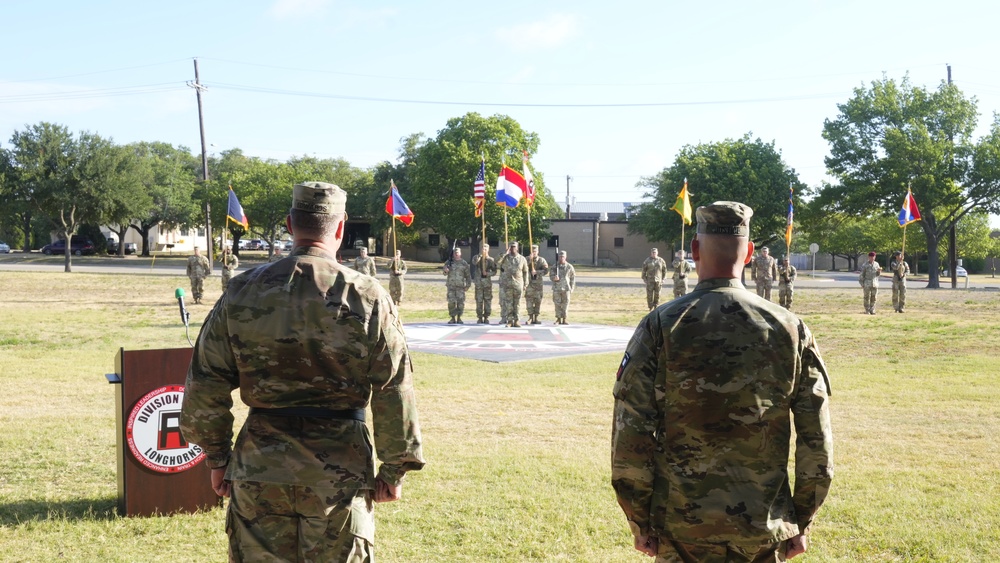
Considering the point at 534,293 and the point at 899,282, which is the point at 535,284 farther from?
the point at 899,282

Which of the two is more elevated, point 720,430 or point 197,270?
point 197,270

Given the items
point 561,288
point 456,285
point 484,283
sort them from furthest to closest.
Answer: point 561,288 < point 456,285 < point 484,283

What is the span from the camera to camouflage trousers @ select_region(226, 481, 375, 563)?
3.12m

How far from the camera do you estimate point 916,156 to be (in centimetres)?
4294

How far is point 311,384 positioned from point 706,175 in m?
54.8

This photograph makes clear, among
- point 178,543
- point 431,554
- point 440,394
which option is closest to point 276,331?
point 431,554

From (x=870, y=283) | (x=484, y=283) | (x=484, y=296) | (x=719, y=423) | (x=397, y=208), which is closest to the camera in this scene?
(x=719, y=423)

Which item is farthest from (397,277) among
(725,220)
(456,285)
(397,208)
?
(725,220)

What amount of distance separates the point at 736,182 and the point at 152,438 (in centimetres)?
5276

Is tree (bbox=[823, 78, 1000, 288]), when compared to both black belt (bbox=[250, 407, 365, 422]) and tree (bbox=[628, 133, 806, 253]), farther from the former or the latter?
black belt (bbox=[250, 407, 365, 422])

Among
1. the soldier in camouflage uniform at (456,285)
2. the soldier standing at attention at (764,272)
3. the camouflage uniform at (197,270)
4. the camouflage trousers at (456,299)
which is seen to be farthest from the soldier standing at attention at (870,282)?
the camouflage uniform at (197,270)

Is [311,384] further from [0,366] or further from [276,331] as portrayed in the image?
[0,366]

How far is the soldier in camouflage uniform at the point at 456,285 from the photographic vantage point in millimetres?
19828

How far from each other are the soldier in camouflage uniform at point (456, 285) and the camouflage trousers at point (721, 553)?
16674mm
